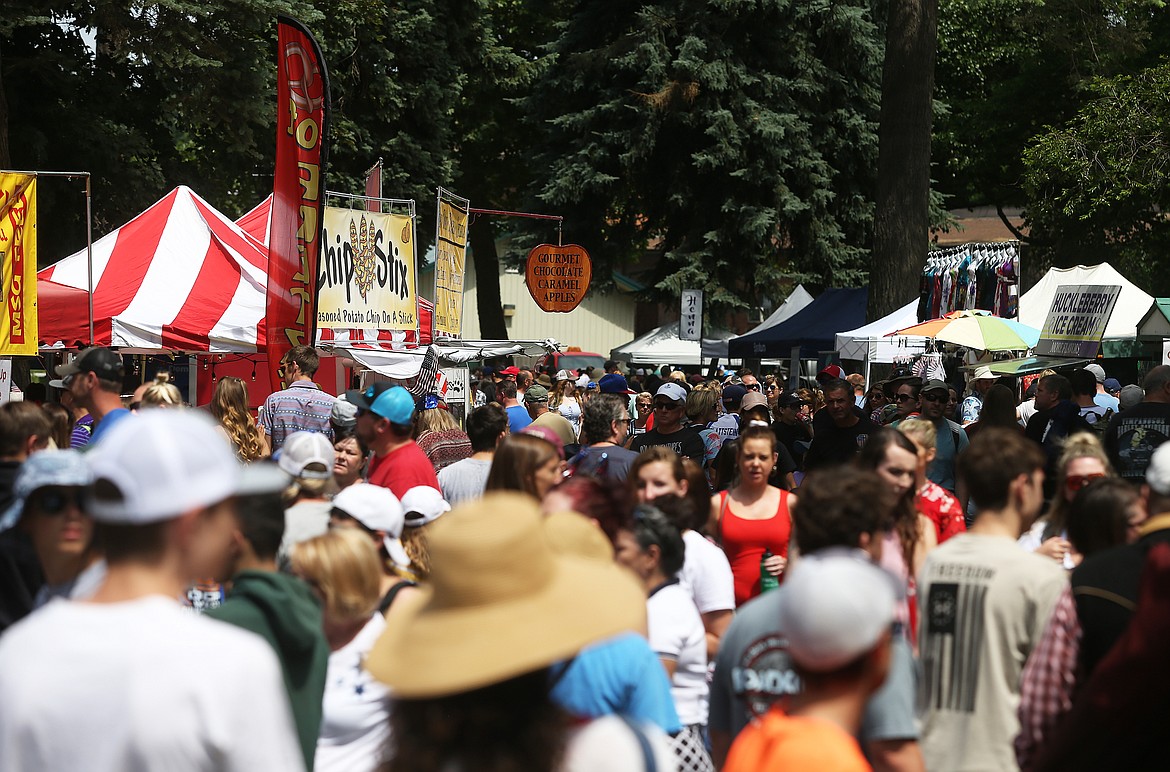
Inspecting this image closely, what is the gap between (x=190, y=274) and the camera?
16.1 m

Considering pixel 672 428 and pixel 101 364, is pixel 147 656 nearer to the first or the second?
pixel 101 364

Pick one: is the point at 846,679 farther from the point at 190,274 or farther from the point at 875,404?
the point at 190,274

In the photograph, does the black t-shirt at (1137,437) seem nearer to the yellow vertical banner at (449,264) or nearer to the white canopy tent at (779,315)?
the yellow vertical banner at (449,264)

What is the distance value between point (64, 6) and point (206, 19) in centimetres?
203

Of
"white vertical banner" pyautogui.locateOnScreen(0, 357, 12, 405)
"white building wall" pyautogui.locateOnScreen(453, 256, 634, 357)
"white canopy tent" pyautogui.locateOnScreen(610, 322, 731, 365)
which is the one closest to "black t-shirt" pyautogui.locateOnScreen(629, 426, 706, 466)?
"white vertical banner" pyautogui.locateOnScreen(0, 357, 12, 405)

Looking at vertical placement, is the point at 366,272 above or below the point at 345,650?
above

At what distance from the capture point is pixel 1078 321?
11.9 metres

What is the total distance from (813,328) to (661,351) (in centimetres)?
1615

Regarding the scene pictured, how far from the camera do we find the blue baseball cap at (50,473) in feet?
11.4

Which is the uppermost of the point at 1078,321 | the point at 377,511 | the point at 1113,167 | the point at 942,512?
the point at 1113,167

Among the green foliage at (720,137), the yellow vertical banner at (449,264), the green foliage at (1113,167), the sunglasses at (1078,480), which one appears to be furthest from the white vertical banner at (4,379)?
the green foliage at (1113,167)

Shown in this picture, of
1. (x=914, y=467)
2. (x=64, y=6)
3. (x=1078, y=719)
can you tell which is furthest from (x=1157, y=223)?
(x=1078, y=719)

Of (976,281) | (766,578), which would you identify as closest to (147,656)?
(766,578)

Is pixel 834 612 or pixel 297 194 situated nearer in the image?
pixel 834 612
